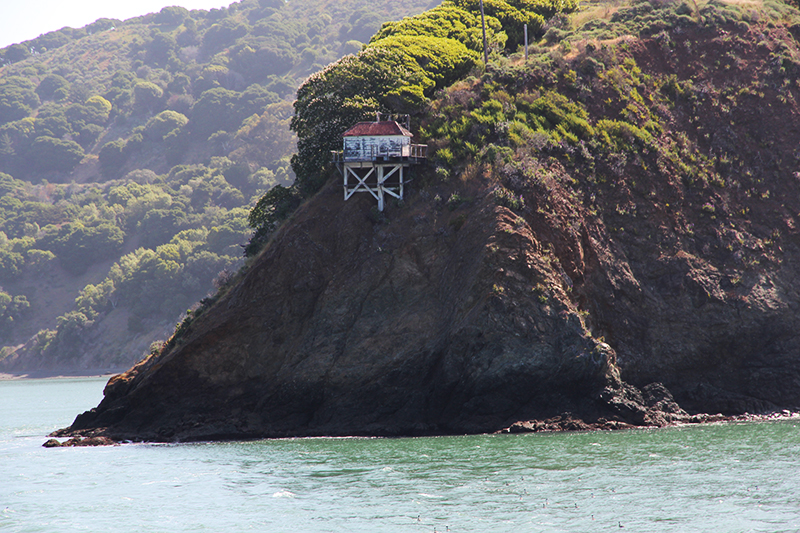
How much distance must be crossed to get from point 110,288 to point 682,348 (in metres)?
111

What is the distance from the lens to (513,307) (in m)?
38.9

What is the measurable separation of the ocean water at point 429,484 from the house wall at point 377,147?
17.1 metres

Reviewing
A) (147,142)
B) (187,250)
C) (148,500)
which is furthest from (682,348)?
(147,142)

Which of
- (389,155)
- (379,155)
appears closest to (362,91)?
(379,155)

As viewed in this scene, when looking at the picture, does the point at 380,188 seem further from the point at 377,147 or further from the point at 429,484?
the point at 429,484

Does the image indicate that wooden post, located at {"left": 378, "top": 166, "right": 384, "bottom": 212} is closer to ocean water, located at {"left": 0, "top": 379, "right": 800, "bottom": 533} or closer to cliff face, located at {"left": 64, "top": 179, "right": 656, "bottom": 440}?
cliff face, located at {"left": 64, "top": 179, "right": 656, "bottom": 440}

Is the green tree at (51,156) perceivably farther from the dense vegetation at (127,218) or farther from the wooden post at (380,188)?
the wooden post at (380,188)

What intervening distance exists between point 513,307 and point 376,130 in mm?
14035

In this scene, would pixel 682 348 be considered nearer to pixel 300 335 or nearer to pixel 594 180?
pixel 594 180

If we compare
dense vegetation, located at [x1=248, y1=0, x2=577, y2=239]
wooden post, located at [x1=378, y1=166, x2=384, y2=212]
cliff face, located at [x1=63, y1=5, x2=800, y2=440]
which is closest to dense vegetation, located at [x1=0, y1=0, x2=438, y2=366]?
dense vegetation, located at [x1=248, y1=0, x2=577, y2=239]

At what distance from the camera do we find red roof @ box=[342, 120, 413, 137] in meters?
45.6

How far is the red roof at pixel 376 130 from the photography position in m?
45.6

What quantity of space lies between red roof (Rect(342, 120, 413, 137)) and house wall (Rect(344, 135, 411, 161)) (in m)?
0.22

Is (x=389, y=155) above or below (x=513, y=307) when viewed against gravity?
above
